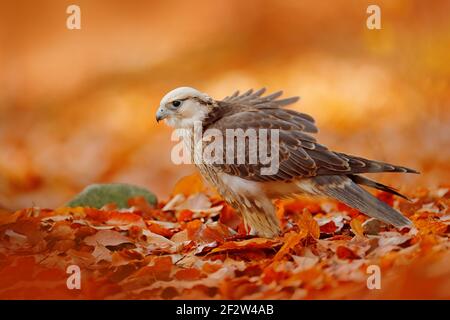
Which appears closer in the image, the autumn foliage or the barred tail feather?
the autumn foliage

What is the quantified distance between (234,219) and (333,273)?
6.39 ft

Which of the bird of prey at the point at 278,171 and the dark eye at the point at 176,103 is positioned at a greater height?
the dark eye at the point at 176,103

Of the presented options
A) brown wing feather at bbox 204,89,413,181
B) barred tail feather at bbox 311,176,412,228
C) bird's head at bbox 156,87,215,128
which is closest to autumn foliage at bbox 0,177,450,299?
barred tail feather at bbox 311,176,412,228

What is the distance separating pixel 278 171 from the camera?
4895mm

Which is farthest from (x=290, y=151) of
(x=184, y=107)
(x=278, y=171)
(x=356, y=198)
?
(x=184, y=107)

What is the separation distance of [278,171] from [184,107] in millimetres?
876

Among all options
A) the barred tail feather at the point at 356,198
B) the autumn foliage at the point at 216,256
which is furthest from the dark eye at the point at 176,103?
the barred tail feather at the point at 356,198

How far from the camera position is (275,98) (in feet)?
19.1

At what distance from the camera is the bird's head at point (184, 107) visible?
517cm

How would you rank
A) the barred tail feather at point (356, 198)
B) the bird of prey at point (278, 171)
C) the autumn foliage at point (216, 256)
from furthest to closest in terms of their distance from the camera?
the bird of prey at point (278, 171) → the barred tail feather at point (356, 198) → the autumn foliage at point (216, 256)

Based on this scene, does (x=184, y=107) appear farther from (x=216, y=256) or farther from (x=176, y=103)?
(x=216, y=256)

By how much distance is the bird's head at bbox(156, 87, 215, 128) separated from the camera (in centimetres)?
517

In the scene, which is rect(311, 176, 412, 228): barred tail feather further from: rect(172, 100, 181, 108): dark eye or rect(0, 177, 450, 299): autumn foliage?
rect(172, 100, 181, 108): dark eye

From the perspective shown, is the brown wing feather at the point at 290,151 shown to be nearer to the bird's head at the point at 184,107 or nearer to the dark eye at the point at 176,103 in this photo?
the bird's head at the point at 184,107
